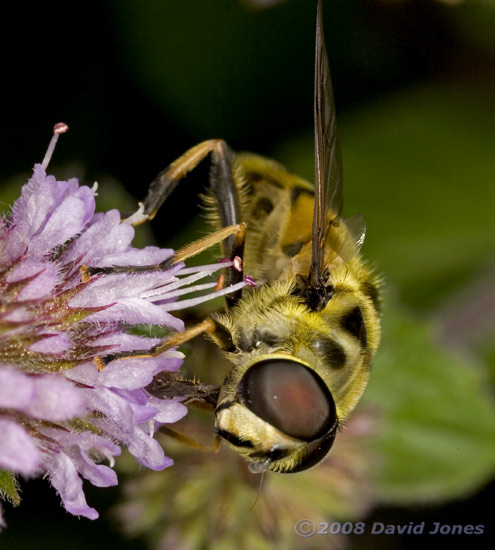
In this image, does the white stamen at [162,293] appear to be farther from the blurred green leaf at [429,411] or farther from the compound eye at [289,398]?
the blurred green leaf at [429,411]

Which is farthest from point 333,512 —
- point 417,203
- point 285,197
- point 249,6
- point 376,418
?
point 249,6

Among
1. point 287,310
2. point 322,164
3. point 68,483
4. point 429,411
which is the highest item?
point 322,164

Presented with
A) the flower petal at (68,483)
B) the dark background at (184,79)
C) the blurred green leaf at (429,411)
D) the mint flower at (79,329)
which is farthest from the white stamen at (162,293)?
the blurred green leaf at (429,411)

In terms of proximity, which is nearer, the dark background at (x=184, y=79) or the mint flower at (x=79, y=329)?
the mint flower at (x=79, y=329)

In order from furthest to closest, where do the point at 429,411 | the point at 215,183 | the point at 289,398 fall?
the point at 429,411 → the point at 215,183 → the point at 289,398

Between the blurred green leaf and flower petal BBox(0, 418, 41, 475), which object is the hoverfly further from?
the blurred green leaf

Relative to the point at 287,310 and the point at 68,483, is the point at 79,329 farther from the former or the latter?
the point at 287,310

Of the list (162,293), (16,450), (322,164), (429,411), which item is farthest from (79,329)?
(429,411)
